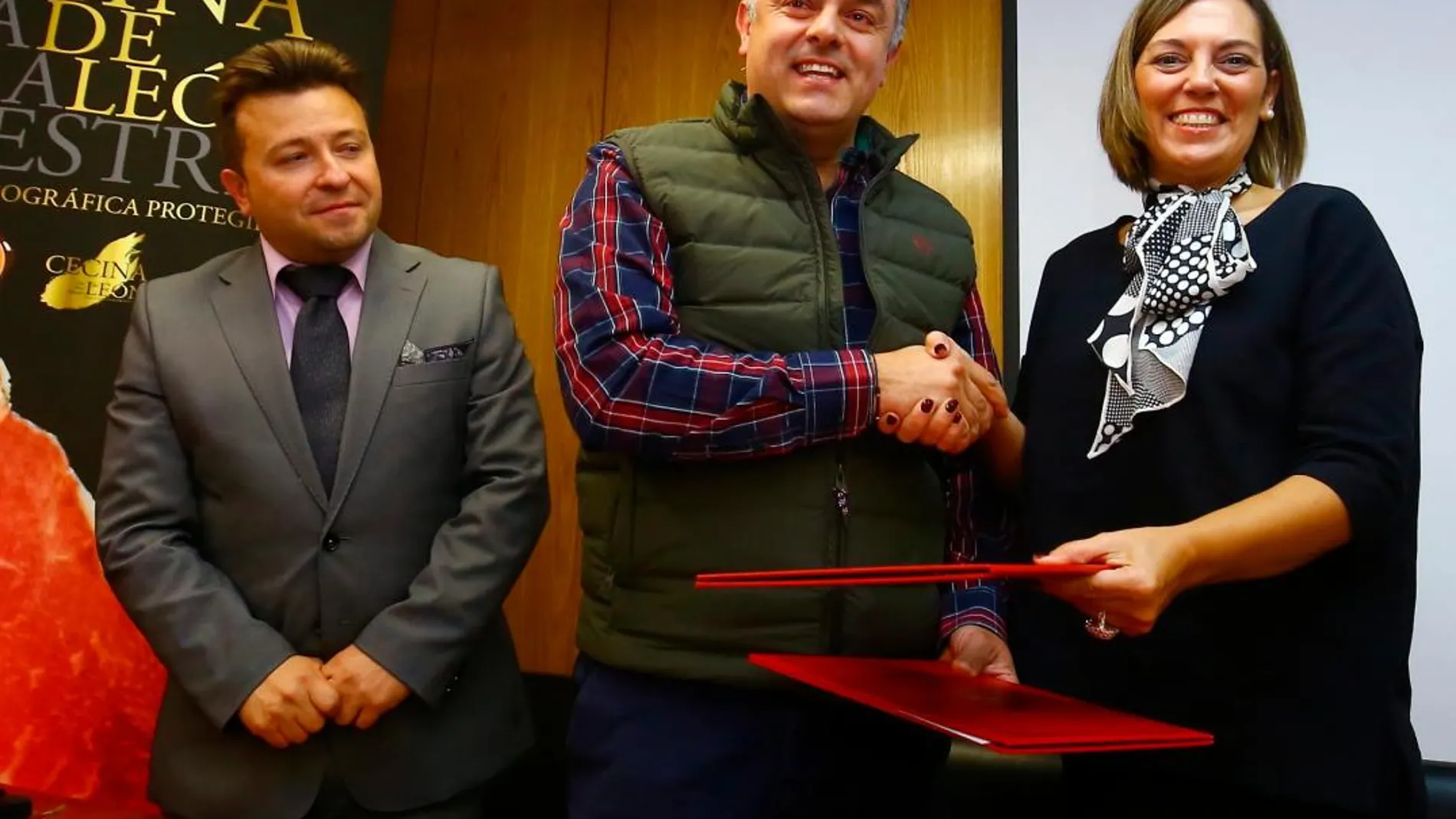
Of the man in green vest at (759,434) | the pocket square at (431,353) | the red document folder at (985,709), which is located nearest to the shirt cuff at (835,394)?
the man in green vest at (759,434)

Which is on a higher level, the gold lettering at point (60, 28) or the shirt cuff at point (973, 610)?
the gold lettering at point (60, 28)

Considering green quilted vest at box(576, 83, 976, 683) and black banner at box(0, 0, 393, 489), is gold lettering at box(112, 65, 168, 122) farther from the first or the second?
green quilted vest at box(576, 83, 976, 683)

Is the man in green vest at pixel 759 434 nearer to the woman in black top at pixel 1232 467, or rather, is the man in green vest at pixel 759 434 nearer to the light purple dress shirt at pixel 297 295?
the woman in black top at pixel 1232 467

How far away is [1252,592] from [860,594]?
42 cm

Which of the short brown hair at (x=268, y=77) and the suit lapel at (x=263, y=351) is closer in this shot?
the suit lapel at (x=263, y=351)

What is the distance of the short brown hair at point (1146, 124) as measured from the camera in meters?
1.22

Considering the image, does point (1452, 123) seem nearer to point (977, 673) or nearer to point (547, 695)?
point (977, 673)

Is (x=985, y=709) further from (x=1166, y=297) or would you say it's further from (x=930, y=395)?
(x=1166, y=297)

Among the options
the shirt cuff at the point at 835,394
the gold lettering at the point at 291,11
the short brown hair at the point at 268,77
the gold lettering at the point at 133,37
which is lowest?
the shirt cuff at the point at 835,394

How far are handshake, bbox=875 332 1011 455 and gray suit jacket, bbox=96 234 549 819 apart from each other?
589 millimetres

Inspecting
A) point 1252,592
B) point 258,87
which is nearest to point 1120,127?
point 1252,592

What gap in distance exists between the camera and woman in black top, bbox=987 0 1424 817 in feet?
3.18

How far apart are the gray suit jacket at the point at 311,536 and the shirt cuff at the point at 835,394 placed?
0.53m

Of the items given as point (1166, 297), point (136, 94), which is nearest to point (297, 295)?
point (136, 94)
